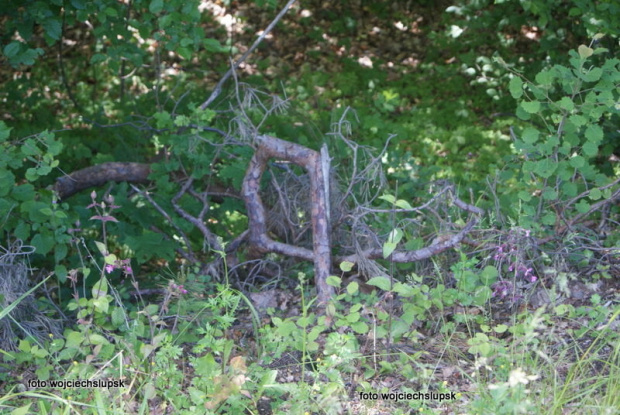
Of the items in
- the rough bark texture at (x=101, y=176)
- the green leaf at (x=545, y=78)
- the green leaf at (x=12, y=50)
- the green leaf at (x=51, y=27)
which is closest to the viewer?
the green leaf at (x=545, y=78)

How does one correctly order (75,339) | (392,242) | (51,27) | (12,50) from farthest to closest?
(51,27), (12,50), (392,242), (75,339)

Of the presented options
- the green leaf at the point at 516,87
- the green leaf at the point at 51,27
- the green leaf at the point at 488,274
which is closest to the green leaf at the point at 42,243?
the green leaf at the point at 51,27

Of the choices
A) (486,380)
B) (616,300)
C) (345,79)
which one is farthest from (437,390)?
(345,79)

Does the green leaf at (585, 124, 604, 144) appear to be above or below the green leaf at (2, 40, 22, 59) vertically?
below

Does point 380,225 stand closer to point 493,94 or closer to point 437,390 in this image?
point 437,390

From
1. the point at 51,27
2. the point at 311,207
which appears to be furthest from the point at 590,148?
the point at 51,27

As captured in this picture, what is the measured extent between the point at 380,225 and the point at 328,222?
1.43 ft

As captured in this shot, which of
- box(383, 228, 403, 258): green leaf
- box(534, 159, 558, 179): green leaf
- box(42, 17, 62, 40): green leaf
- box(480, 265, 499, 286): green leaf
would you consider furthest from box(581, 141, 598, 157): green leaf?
box(42, 17, 62, 40): green leaf

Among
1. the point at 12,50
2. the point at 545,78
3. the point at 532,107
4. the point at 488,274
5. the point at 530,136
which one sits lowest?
the point at 488,274

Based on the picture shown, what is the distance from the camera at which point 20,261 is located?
3869 millimetres

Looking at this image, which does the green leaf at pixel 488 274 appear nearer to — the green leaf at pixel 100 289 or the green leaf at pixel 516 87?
the green leaf at pixel 516 87

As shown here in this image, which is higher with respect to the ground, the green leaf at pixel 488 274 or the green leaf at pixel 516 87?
the green leaf at pixel 516 87

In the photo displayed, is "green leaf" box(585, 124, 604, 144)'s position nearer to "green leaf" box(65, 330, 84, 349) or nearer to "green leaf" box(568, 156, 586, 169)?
"green leaf" box(568, 156, 586, 169)

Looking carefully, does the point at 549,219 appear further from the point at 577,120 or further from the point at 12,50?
the point at 12,50
